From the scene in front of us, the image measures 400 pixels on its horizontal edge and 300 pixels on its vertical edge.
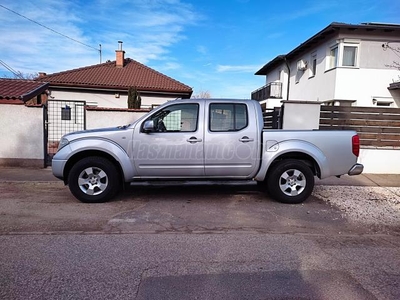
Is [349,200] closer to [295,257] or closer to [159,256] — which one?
[295,257]

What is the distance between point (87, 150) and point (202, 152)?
2.15m

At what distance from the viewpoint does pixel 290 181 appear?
19.5 feet

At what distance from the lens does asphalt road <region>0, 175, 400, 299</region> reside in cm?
295

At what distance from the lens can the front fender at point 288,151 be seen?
5816mm

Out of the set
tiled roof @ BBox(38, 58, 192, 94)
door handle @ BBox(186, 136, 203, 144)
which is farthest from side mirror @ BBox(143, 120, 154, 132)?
tiled roof @ BBox(38, 58, 192, 94)

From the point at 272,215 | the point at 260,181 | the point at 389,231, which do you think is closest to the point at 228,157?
the point at 260,181

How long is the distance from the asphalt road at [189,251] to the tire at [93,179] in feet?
0.72

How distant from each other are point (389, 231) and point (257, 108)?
3.05 m

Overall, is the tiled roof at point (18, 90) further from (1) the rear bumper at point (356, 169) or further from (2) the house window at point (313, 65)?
(2) the house window at point (313, 65)

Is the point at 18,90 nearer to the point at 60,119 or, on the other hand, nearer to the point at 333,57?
the point at 60,119

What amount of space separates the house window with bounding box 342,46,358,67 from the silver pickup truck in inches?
449

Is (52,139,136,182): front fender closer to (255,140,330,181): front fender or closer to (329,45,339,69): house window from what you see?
(255,140,330,181): front fender

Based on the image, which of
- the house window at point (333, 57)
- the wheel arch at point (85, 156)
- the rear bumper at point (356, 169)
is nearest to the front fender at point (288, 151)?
the rear bumper at point (356, 169)

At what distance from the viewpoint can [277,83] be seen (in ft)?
76.6
